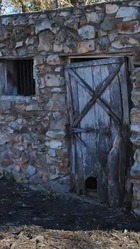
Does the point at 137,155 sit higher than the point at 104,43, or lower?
lower

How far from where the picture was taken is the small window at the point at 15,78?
7035mm

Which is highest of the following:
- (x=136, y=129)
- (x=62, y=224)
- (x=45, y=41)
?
(x=45, y=41)

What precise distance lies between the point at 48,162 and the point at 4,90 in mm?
1469

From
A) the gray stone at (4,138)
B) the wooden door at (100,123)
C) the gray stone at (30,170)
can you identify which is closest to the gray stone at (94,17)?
the wooden door at (100,123)

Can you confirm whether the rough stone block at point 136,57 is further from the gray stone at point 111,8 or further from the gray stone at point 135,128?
the gray stone at point 135,128

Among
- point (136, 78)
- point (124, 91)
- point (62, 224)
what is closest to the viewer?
point (62, 224)

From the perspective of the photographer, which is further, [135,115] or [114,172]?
[114,172]

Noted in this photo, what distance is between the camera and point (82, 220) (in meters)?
5.45

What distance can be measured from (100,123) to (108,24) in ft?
4.50

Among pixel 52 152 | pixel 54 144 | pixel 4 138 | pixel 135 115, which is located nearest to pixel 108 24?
pixel 135 115

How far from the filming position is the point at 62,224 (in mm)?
5332

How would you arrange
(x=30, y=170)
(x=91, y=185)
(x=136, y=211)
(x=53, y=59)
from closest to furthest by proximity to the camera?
(x=136, y=211)
(x=53, y=59)
(x=91, y=185)
(x=30, y=170)

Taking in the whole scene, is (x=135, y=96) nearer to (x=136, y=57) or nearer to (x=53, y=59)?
(x=136, y=57)

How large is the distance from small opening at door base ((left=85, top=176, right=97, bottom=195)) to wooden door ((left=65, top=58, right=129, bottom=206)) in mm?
73
